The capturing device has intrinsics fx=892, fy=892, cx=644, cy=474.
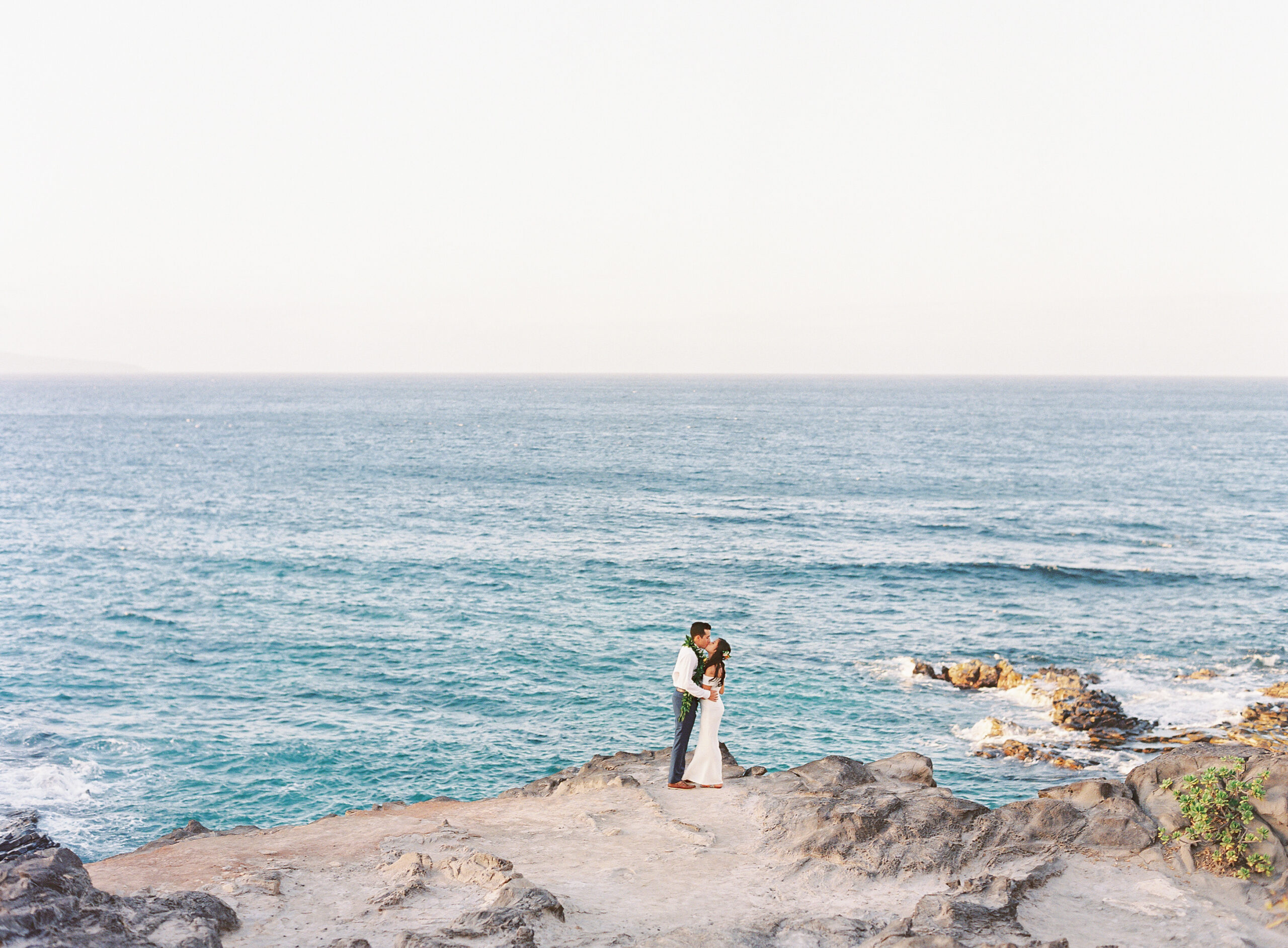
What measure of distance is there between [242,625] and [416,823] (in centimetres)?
3248

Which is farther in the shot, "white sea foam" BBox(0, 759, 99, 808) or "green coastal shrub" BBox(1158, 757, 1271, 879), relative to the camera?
"white sea foam" BBox(0, 759, 99, 808)

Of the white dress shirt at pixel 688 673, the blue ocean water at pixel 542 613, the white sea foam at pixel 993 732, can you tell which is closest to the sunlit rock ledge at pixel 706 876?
the white dress shirt at pixel 688 673

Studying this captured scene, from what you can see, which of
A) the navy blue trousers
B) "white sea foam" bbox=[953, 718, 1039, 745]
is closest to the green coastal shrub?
the navy blue trousers

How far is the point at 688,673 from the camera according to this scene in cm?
1658

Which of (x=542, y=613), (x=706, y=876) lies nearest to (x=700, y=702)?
(x=706, y=876)

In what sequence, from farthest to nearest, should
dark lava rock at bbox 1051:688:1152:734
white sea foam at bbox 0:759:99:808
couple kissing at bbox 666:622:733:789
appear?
dark lava rock at bbox 1051:688:1152:734 → white sea foam at bbox 0:759:99:808 → couple kissing at bbox 666:622:733:789

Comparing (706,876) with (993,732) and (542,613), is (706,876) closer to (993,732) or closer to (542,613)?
(993,732)

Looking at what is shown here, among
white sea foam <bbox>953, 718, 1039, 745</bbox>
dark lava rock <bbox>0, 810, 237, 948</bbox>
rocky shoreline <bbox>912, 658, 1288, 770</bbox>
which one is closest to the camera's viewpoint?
dark lava rock <bbox>0, 810, 237, 948</bbox>

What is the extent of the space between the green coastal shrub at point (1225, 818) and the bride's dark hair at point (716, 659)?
7.51m

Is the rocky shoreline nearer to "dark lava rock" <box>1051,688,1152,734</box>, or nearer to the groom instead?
"dark lava rock" <box>1051,688,1152,734</box>

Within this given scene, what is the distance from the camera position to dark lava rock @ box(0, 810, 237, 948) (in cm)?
975

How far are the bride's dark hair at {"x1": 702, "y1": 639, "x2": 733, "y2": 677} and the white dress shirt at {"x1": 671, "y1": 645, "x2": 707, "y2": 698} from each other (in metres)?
0.21

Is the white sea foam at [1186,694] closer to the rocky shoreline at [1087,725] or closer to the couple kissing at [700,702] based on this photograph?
the rocky shoreline at [1087,725]

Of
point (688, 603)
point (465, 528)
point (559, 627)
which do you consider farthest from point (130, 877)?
point (465, 528)
